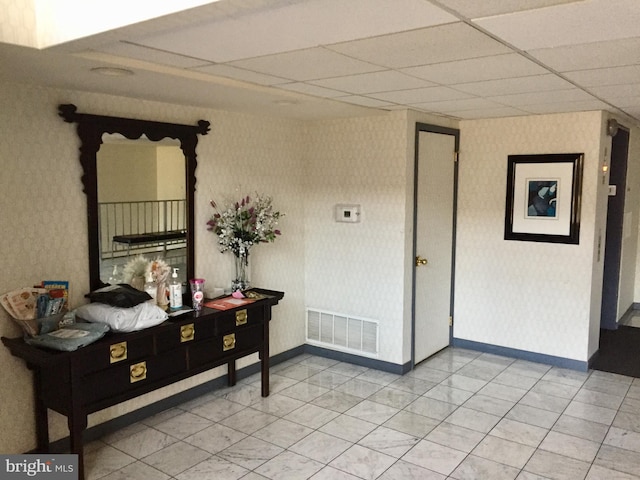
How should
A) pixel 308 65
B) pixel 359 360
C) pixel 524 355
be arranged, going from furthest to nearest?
1. pixel 524 355
2. pixel 359 360
3. pixel 308 65

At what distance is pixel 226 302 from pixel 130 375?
0.93 metres

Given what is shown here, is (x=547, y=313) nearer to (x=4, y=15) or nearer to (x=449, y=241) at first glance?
(x=449, y=241)

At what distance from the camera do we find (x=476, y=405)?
399cm

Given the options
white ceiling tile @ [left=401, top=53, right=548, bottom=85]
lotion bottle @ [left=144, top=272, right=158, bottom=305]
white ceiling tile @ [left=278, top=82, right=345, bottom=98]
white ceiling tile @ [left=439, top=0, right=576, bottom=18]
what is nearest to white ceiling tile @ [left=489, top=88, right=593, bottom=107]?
white ceiling tile @ [left=401, top=53, right=548, bottom=85]

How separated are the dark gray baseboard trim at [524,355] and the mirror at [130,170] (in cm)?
278

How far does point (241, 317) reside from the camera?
3.85 meters

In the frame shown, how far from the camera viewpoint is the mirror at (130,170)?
3270 millimetres

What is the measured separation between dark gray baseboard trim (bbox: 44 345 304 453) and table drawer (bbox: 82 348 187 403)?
559 mm

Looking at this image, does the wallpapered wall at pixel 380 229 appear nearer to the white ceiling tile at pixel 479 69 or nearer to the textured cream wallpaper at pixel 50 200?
the textured cream wallpaper at pixel 50 200

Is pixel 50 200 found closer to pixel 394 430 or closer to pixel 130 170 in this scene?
pixel 130 170

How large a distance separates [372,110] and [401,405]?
2260mm

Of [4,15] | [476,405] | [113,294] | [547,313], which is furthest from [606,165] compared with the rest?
[4,15]

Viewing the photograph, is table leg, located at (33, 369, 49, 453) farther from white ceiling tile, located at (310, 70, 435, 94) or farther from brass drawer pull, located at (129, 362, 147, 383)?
white ceiling tile, located at (310, 70, 435, 94)

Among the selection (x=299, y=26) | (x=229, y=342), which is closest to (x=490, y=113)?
(x=229, y=342)
